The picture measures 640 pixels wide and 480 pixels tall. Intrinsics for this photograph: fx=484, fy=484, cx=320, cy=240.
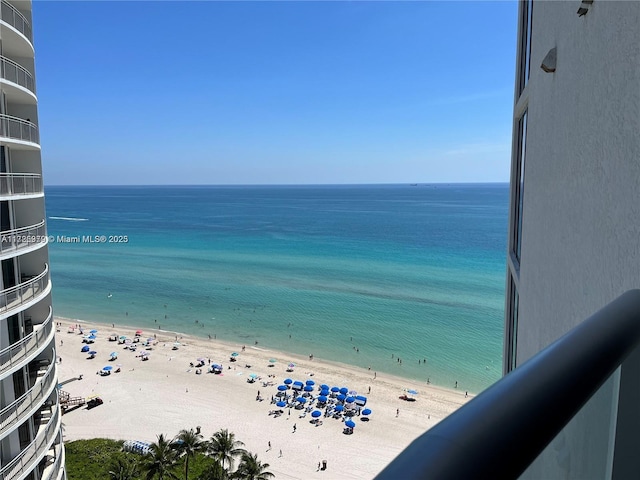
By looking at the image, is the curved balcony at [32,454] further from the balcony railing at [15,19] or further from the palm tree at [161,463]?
the palm tree at [161,463]

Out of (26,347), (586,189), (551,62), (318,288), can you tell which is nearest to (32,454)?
(26,347)

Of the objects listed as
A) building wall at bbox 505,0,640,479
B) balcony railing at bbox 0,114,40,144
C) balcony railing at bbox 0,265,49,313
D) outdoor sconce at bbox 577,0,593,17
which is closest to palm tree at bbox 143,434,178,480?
balcony railing at bbox 0,265,49,313

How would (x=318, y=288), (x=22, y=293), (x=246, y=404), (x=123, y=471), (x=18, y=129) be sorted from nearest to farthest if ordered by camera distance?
1. (x=22, y=293)
2. (x=18, y=129)
3. (x=123, y=471)
4. (x=246, y=404)
5. (x=318, y=288)

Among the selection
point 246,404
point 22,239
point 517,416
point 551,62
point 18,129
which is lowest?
point 246,404

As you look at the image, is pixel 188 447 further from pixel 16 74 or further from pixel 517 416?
pixel 517 416

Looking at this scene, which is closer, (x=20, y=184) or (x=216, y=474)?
(x=20, y=184)

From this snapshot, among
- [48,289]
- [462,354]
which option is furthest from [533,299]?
[462,354]
